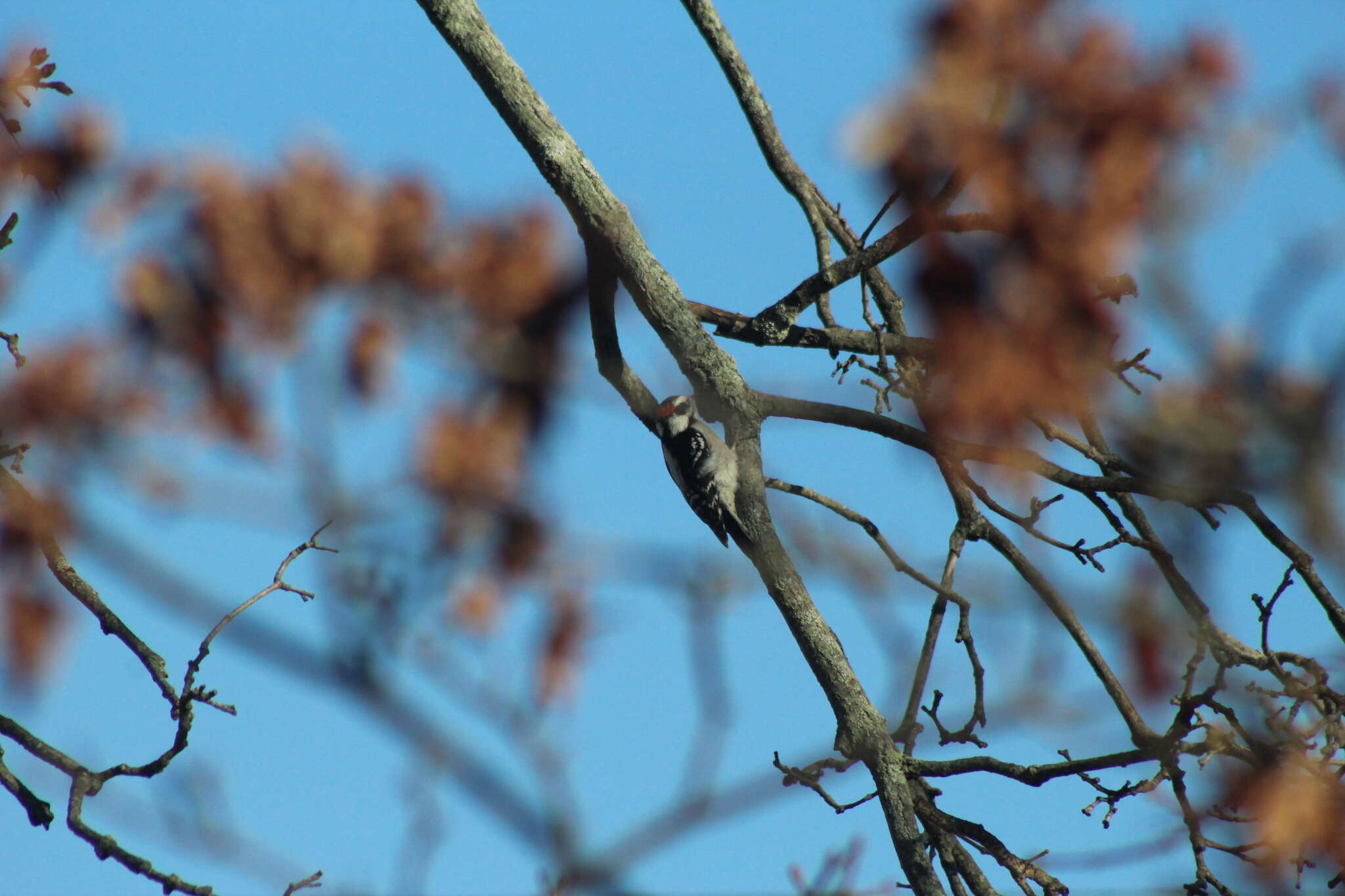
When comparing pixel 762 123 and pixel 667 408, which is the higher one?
pixel 762 123

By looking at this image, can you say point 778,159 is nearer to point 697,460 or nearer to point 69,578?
point 697,460

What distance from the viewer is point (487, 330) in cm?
302

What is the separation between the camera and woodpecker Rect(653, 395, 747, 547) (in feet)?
14.6

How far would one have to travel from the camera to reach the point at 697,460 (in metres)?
5.35

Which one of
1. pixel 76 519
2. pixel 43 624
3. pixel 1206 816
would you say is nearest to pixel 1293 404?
pixel 1206 816

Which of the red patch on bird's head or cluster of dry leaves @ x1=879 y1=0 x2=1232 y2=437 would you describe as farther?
the red patch on bird's head

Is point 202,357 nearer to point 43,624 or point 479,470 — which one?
point 43,624

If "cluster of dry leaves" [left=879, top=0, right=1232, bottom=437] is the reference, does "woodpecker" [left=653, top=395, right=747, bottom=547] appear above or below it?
above

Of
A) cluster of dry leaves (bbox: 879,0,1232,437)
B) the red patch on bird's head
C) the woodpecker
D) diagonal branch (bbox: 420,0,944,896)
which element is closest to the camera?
cluster of dry leaves (bbox: 879,0,1232,437)

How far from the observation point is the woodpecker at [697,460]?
4.46 m

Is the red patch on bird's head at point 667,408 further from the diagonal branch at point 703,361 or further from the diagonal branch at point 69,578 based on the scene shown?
the diagonal branch at point 69,578

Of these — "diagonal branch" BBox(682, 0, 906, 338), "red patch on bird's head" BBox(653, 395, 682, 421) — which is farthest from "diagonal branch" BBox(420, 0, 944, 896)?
"diagonal branch" BBox(682, 0, 906, 338)

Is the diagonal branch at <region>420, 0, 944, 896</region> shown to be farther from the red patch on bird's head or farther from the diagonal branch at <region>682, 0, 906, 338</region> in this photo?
the diagonal branch at <region>682, 0, 906, 338</region>

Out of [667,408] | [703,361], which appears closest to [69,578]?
[703,361]
